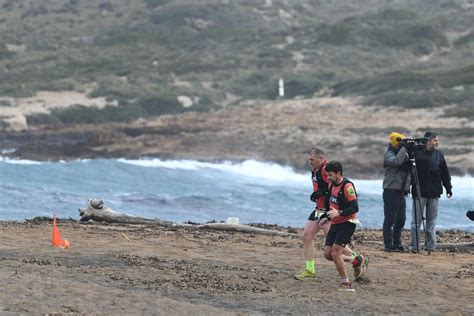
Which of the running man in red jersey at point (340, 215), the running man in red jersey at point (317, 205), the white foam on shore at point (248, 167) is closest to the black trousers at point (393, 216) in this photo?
the running man in red jersey at point (317, 205)

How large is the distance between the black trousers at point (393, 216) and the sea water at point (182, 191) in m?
8.41

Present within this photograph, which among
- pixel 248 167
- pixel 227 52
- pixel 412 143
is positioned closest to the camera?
pixel 412 143

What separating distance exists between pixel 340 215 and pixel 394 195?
332 cm

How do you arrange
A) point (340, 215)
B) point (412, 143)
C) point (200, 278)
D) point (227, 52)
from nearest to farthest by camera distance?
point (340, 215)
point (200, 278)
point (412, 143)
point (227, 52)

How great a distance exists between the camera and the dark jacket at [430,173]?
14.9 meters

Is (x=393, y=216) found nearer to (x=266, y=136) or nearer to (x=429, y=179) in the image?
(x=429, y=179)

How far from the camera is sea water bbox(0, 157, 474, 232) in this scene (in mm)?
25266

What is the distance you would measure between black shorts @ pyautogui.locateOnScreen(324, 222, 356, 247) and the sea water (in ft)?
36.5

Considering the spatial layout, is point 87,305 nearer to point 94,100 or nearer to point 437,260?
point 437,260

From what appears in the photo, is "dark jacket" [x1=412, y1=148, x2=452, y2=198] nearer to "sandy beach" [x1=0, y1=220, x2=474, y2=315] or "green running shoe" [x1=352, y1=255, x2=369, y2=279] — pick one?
"sandy beach" [x1=0, y1=220, x2=474, y2=315]

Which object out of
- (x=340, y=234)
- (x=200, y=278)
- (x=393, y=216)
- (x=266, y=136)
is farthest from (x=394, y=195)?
(x=266, y=136)

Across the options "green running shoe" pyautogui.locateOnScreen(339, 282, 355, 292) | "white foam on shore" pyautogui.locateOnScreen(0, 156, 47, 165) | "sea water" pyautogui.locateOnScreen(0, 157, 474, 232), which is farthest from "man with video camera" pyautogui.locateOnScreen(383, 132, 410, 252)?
"white foam on shore" pyautogui.locateOnScreen(0, 156, 47, 165)

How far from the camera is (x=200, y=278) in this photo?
12.1 meters

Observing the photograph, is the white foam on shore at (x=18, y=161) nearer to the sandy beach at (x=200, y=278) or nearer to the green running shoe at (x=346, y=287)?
the sandy beach at (x=200, y=278)
